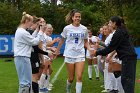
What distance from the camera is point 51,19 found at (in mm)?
36250

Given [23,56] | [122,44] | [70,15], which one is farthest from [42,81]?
[122,44]

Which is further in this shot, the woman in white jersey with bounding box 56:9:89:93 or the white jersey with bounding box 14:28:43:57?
the woman in white jersey with bounding box 56:9:89:93

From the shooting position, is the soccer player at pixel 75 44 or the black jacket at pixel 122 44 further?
the soccer player at pixel 75 44

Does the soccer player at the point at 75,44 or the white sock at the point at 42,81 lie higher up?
the soccer player at the point at 75,44

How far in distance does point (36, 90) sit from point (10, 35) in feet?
68.8

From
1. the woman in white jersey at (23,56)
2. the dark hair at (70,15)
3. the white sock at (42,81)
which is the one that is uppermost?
the dark hair at (70,15)

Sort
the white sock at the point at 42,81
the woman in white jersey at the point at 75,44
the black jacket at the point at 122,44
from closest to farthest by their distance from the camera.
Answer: the black jacket at the point at 122,44 → the woman in white jersey at the point at 75,44 → the white sock at the point at 42,81

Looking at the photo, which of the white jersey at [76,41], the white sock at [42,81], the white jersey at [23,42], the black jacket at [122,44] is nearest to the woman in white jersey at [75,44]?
the white jersey at [76,41]

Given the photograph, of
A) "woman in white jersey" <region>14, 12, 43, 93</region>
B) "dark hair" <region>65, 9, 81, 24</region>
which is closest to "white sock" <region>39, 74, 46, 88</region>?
"dark hair" <region>65, 9, 81, 24</region>

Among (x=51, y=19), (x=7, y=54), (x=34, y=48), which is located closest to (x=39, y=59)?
(x=34, y=48)

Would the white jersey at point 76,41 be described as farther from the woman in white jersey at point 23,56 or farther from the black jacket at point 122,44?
the woman in white jersey at point 23,56

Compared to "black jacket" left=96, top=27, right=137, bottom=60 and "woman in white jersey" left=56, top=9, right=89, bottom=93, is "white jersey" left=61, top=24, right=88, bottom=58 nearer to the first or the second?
"woman in white jersey" left=56, top=9, right=89, bottom=93

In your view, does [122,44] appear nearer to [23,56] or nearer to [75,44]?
[75,44]

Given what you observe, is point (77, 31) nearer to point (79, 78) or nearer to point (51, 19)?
point (79, 78)
